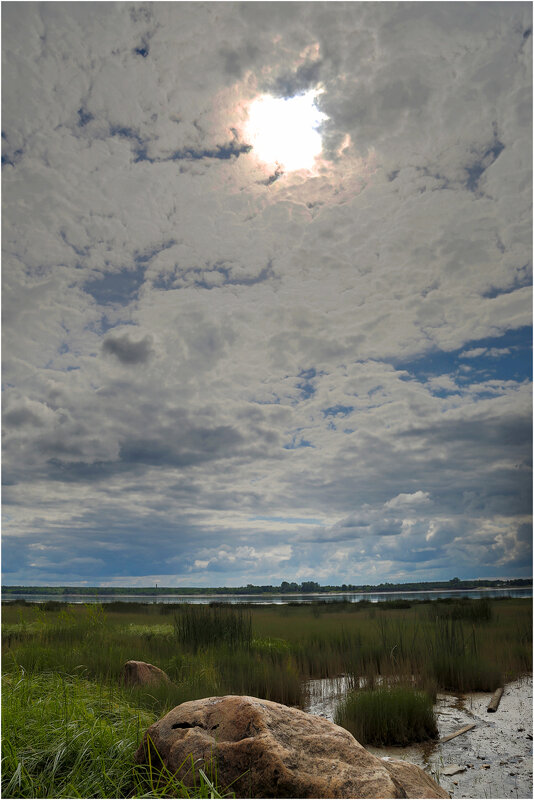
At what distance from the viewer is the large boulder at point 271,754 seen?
340 centimetres

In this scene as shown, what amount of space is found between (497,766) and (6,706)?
6.08 meters

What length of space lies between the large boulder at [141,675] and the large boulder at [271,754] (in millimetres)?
4757

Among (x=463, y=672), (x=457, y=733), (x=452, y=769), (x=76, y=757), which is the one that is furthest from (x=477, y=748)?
(x=76, y=757)

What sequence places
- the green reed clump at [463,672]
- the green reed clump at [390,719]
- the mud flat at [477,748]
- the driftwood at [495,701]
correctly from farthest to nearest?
Result: the green reed clump at [463,672]
the driftwood at [495,701]
the green reed clump at [390,719]
the mud flat at [477,748]

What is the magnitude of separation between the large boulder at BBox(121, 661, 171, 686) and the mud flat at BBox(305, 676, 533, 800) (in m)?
2.99

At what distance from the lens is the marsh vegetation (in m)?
4.35

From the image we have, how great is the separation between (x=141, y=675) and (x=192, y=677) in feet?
3.90

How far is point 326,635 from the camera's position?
1780cm

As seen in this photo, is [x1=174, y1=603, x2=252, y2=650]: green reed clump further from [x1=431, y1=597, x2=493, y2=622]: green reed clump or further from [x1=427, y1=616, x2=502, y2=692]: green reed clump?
[x1=431, y1=597, x2=493, y2=622]: green reed clump

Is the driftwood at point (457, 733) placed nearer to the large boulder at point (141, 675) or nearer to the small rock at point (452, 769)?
the small rock at point (452, 769)

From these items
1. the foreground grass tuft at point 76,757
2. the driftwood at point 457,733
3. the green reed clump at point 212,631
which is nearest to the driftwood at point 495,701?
the driftwood at point 457,733

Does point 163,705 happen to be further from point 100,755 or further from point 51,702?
point 100,755

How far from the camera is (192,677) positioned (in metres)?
9.44

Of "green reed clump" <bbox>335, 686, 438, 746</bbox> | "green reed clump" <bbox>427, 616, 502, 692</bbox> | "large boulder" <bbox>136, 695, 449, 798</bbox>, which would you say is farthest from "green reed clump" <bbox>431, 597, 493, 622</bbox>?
"large boulder" <bbox>136, 695, 449, 798</bbox>
